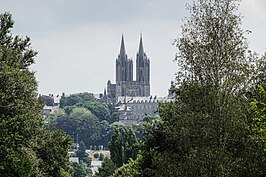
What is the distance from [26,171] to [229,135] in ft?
38.6

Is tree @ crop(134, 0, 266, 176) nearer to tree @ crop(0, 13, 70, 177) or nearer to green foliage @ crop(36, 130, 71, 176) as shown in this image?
tree @ crop(0, 13, 70, 177)

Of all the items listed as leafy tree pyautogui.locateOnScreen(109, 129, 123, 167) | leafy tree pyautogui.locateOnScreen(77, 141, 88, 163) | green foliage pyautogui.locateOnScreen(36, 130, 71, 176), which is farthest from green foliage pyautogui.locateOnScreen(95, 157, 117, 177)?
leafy tree pyautogui.locateOnScreen(77, 141, 88, 163)

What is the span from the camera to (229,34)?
74.2 feet

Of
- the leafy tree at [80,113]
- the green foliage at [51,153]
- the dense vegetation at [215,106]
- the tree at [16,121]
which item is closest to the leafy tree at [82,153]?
the leafy tree at [80,113]

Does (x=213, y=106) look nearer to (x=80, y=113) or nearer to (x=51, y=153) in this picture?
(x=51, y=153)

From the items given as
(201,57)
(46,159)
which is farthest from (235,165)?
(46,159)

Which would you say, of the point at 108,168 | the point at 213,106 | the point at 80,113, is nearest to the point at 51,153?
the point at 213,106

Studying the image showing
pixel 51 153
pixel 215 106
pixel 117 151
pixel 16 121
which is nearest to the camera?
pixel 215 106

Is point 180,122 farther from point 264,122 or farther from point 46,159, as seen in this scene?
point 46,159

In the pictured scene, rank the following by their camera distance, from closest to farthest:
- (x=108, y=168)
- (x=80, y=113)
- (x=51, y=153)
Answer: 1. (x=51, y=153)
2. (x=108, y=168)
3. (x=80, y=113)

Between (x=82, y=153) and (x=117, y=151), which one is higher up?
(x=117, y=151)

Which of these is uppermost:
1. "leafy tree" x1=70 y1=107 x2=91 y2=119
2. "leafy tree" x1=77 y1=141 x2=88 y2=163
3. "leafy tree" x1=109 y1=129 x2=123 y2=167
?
"leafy tree" x1=70 y1=107 x2=91 y2=119

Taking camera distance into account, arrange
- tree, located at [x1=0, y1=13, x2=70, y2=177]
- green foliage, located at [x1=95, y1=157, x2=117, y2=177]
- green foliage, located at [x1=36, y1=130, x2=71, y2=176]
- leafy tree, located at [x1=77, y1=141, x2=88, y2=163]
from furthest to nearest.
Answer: leafy tree, located at [x1=77, y1=141, x2=88, y2=163] → green foliage, located at [x1=95, y1=157, x2=117, y2=177] → green foliage, located at [x1=36, y1=130, x2=71, y2=176] → tree, located at [x1=0, y1=13, x2=70, y2=177]

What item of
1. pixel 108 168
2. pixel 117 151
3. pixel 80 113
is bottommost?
pixel 108 168
